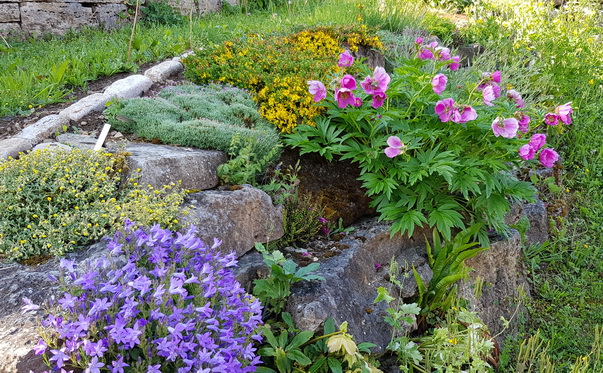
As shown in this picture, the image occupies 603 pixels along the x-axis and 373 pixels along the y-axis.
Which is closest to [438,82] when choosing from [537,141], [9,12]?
[537,141]

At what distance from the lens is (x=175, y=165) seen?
3.18m

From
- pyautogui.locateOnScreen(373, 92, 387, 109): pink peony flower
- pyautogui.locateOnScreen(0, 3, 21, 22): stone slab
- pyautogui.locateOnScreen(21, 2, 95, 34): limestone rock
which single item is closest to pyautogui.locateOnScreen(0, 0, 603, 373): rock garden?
pyautogui.locateOnScreen(373, 92, 387, 109): pink peony flower

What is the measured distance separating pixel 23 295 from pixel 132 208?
0.64 meters

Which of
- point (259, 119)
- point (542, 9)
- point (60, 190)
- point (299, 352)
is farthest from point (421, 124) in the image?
point (542, 9)

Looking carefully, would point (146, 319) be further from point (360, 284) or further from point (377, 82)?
point (377, 82)

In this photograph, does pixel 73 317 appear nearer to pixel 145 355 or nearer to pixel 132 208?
pixel 145 355

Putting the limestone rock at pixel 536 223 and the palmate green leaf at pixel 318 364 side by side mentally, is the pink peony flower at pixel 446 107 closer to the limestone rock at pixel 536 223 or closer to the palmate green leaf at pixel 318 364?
the palmate green leaf at pixel 318 364

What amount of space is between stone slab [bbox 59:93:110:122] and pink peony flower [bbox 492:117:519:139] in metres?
3.13

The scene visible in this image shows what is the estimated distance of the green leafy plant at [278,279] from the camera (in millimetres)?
2634

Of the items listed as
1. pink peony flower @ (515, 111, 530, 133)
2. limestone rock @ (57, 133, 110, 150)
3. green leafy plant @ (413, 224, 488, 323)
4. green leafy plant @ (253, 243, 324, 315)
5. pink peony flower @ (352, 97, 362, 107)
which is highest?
pink peony flower @ (352, 97, 362, 107)

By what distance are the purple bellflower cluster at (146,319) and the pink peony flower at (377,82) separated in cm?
172

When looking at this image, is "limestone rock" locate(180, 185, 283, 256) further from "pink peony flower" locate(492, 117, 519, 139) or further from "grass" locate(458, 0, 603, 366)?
"grass" locate(458, 0, 603, 366)

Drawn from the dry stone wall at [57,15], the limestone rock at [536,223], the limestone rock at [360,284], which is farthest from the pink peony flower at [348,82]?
the dry stone wall at [57,15]

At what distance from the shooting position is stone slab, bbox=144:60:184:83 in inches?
200
